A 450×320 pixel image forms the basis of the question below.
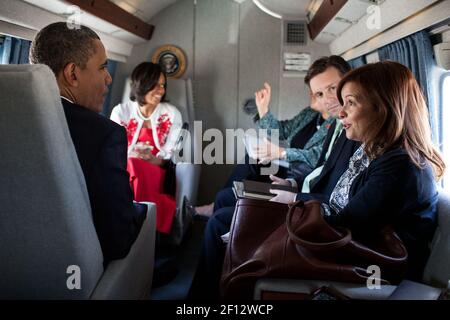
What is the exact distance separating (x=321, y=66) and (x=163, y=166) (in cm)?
144

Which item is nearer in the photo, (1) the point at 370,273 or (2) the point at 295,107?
(1) the point at 370,273

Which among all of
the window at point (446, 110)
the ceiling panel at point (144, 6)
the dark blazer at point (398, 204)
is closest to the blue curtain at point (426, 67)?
the window at point (446, 110)

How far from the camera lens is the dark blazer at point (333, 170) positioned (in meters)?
1.64

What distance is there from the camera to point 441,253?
45.7 inches

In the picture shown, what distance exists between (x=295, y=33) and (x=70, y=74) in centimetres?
246

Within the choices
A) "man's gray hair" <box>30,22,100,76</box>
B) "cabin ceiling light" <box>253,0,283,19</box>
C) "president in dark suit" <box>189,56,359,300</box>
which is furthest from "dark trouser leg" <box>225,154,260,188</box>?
"man's gray hair" <box>30,22,100,76</box>

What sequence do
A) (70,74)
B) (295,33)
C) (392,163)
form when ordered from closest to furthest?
(392,163) < (70,74) < (295,33)

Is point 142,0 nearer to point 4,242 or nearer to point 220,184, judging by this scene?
point 220,184

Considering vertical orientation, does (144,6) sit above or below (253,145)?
above

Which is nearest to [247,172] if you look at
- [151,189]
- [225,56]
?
[151,189]

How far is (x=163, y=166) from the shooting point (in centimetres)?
284

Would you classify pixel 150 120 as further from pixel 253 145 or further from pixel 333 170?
pixel 333 170
